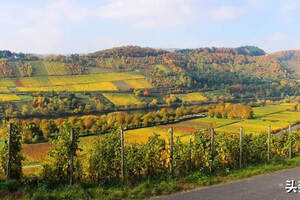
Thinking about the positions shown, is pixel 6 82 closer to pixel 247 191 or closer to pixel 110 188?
pixel 110 188

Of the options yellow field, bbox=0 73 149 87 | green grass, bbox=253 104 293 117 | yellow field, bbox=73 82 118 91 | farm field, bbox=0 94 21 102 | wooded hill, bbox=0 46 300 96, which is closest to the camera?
green grass, bbox=253 104 293 117

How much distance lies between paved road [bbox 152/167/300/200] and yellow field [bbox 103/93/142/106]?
97.4 meters

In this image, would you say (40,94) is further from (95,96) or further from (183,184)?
(183,184)

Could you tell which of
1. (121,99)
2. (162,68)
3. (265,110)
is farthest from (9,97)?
(162,68)

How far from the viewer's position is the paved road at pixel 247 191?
891 centimetres

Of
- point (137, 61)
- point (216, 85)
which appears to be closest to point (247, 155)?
point (216, 85)

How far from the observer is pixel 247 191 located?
9.53m

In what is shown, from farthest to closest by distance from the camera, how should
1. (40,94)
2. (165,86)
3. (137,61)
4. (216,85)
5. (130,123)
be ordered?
(137,61) < (216,85) < (165,86) < (40,94) < (130,123)

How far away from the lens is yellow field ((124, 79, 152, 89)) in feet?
435

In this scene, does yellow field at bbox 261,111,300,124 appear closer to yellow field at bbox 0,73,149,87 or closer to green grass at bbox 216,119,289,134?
green grass at bbox 216,119,289,134

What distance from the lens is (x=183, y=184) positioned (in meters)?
9.94

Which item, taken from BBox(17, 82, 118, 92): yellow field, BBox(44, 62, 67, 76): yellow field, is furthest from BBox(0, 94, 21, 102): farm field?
BBox(44, 62, 67, 76): yellow field

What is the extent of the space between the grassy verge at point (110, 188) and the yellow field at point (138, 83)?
394ft

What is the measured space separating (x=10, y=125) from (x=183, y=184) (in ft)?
17.4
